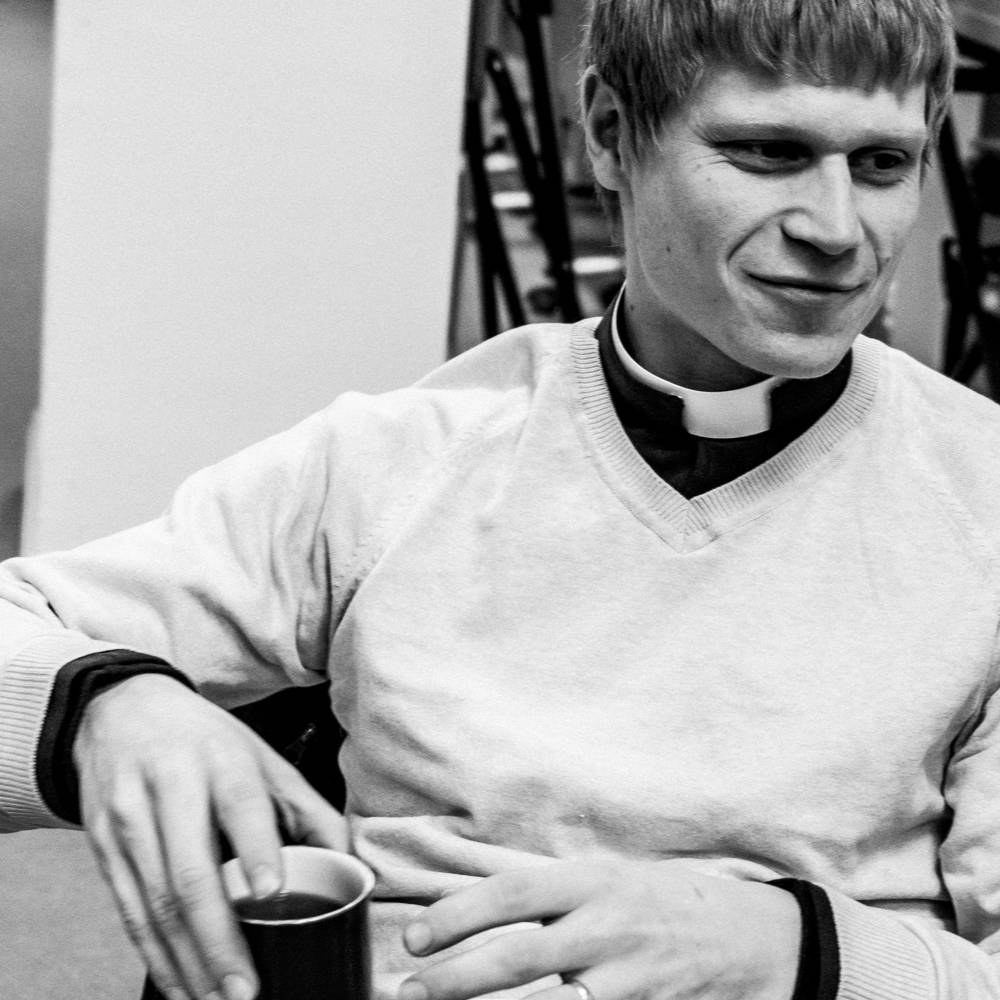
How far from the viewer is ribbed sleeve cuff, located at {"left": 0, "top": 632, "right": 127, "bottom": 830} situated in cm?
102

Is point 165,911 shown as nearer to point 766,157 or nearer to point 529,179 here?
point 766,157

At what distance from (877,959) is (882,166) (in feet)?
1.81

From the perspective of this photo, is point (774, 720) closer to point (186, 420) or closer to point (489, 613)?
point (489, 613)

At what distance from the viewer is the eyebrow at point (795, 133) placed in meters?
1.08

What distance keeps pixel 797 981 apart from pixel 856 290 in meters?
0.48

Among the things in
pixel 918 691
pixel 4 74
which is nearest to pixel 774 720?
pixel 918 691

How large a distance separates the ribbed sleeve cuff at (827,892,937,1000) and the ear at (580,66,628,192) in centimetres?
60

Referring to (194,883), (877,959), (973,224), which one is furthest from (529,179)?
(194,883)

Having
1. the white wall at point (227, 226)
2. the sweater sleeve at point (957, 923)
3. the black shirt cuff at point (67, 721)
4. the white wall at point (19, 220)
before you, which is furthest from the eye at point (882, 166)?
the white wall at point (19, 220)

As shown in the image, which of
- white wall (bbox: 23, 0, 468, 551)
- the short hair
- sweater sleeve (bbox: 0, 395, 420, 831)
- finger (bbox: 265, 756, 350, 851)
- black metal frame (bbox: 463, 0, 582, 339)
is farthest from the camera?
black metal frame (bbox: 463, 0, 582, 339)

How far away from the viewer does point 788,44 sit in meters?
1.06

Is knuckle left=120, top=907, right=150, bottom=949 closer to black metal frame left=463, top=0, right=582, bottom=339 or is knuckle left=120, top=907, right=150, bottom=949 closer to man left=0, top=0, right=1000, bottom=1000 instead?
man left=0, top=0, right=1000, bottom=1000

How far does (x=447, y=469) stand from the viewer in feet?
3.99

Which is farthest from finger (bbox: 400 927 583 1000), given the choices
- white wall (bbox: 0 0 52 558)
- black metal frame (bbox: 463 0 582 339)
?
black metal frame (bbox: 463 0 582 339)
